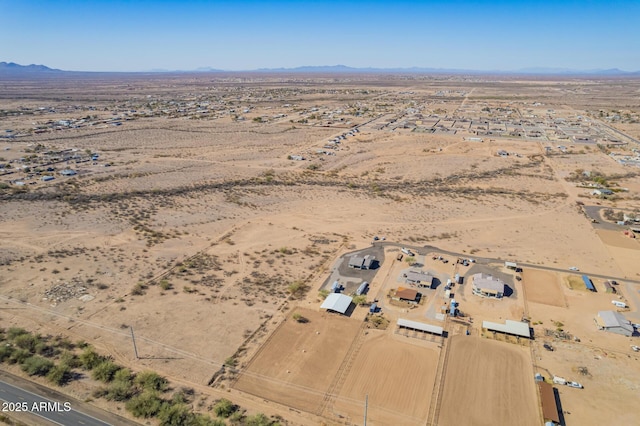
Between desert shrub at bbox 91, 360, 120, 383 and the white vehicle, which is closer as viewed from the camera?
desert shrub at bbox 91, 360, 120, 383

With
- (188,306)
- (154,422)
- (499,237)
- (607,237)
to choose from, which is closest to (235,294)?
(188,306)

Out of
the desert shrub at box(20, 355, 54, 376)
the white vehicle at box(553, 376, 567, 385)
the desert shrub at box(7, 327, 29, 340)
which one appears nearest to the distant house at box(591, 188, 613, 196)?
the white vehicle at box(553, 376, 567, 385)

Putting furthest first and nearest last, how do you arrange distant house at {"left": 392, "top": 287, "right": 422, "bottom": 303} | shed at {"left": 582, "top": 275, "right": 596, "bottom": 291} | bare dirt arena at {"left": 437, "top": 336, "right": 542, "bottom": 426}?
1. shed at {"left": 582, "top": 275, "right": 596, "bottom": 291}
2. distant house at {"left": 392, "top": 287, "right": 422, "bottom": 303}
3. bare dirt arena at {"left": 437, "top": 336, "right": 542, "bottom": 426}

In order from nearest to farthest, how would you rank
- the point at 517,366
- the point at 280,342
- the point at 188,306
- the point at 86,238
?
the point at 517,366 < the point at 280,342 < the point at 188,306 < the point at 86,238

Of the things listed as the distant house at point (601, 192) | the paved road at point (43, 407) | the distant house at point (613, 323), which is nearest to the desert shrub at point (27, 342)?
the paved road at point (43, 407)

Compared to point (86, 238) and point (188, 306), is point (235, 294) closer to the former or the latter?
point (188, 306)

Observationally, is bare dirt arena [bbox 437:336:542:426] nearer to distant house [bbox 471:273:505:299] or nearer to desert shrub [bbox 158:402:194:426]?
distant house [bbox 471:273:505:299]

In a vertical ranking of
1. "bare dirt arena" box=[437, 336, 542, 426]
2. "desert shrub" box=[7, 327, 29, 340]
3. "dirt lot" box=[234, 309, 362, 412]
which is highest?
"desert shrub" box=[7, 327, 29, 340]

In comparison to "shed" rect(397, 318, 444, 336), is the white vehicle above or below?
below

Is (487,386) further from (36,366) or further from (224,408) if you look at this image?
(36,366)
